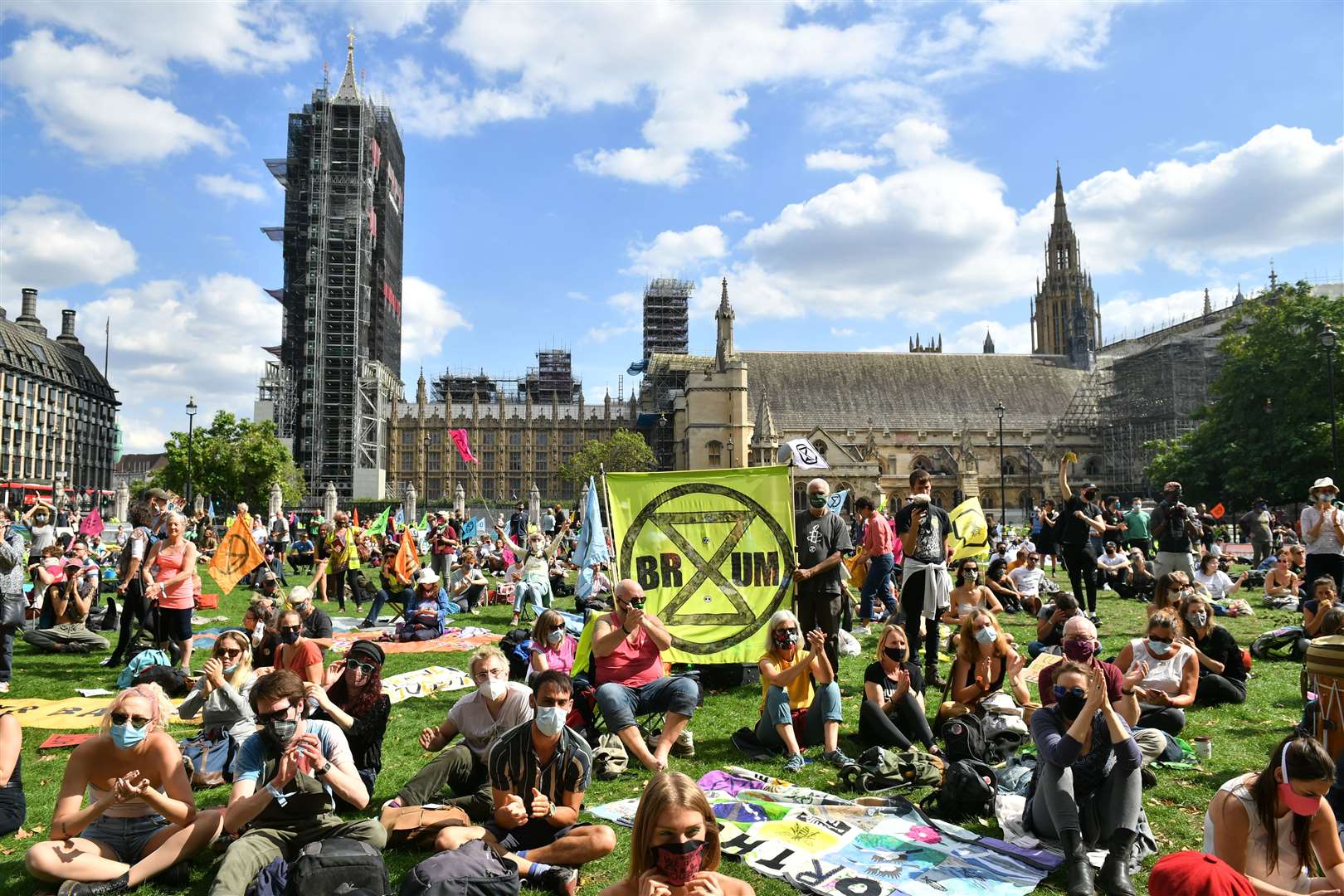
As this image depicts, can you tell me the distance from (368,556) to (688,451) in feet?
142

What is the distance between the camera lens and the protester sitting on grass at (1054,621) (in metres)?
8.27

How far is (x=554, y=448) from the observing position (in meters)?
91.3

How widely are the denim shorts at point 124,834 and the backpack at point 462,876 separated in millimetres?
1472

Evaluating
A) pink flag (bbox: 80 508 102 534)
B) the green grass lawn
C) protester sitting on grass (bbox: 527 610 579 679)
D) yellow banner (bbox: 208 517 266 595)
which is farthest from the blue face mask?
pink flag (bbox: 80 508 102 534)

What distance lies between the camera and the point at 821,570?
27.8 ft

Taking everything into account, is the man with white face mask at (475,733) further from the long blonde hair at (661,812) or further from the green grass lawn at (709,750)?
the long blonde hair at (661,812)

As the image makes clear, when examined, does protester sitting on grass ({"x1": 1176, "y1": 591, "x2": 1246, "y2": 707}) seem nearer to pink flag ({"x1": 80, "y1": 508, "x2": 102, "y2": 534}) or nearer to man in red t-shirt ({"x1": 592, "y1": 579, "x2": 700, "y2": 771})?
man in red t-shirt ({"x1": 592, "y1": 579, "x2": 700, "y2": 771})

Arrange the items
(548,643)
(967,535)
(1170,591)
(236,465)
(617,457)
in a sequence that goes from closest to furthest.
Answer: (548,643), (1170,591), (967,535), (236,465), (617,457)

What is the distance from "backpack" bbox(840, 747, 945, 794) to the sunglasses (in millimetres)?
4363

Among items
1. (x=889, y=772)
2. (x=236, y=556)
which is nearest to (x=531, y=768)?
(x=889, y=772)

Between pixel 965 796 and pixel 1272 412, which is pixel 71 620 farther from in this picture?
pixel 1272 412

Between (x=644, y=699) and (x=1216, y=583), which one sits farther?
(x=1216, y=583)

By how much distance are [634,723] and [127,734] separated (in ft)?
10.6

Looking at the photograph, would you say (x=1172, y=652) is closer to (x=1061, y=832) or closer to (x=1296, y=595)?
(x=1061, y=832)
